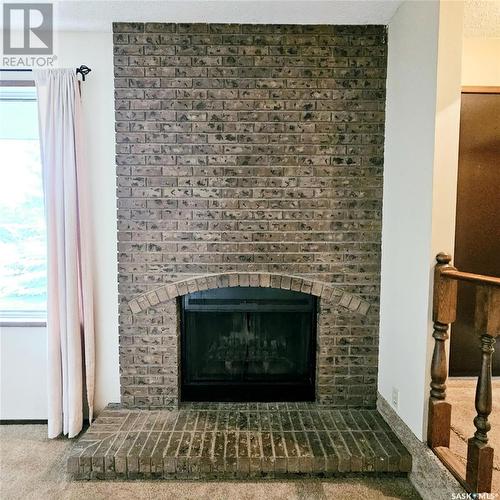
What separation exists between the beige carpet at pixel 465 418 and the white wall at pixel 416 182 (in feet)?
0.68

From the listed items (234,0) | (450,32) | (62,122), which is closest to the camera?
(450,32)

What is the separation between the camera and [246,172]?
2.58 meters

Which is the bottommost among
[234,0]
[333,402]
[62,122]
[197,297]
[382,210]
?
[333,402]

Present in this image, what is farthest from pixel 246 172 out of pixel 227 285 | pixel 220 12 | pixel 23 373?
pixel 23 373

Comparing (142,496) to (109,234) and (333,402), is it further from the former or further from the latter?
(109,234)

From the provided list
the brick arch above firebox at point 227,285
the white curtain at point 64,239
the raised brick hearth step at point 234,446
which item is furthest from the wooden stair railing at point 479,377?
the white curtain at point 64,239

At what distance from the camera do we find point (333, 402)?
2.69m

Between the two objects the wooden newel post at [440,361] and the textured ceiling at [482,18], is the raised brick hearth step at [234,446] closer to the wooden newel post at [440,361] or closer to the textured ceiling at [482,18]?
the wooden newel post at [440,361]

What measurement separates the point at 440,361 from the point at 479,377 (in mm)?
228

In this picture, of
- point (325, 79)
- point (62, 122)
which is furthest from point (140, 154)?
point (325, 79)

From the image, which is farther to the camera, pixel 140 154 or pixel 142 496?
pixel 140 154

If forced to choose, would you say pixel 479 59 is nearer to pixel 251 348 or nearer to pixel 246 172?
pixel 246 172

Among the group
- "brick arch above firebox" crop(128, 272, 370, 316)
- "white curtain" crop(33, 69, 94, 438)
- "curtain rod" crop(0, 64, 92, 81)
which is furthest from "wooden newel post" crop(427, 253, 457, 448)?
"curtain rod" crop(0, 64, 92, 81)

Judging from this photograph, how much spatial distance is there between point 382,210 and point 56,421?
2537 millimetres
